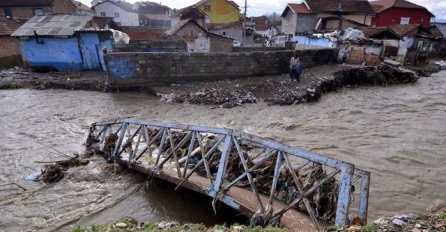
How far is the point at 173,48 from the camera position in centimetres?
1917

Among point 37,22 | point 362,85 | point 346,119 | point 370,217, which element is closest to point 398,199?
point 370,217

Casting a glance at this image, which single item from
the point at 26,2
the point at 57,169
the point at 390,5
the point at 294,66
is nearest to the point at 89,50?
the point at 294,66

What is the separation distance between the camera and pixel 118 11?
42.1 m

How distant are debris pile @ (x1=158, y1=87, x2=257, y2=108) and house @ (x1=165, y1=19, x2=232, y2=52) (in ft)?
34.4

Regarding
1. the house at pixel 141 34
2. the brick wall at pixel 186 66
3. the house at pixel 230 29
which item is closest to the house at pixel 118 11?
the house at pixel 141 34

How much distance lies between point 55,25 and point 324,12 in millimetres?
27593

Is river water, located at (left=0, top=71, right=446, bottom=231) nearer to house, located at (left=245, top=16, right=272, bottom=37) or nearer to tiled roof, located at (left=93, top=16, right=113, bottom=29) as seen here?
tiled roof, located at (left=93, top=16, right=113, bottom=29)

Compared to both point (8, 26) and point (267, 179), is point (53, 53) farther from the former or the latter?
point (267, 179)

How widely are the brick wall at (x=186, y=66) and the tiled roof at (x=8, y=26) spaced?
11.9 m

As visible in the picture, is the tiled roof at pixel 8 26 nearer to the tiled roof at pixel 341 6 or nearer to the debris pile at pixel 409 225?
the debris pile at pixel 409 225

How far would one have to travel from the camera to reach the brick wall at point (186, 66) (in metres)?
15.1

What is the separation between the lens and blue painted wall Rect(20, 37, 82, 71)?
18688mm

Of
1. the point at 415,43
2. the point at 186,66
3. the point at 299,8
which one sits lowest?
the point at 186,66

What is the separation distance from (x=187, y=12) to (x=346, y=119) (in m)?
24.5
